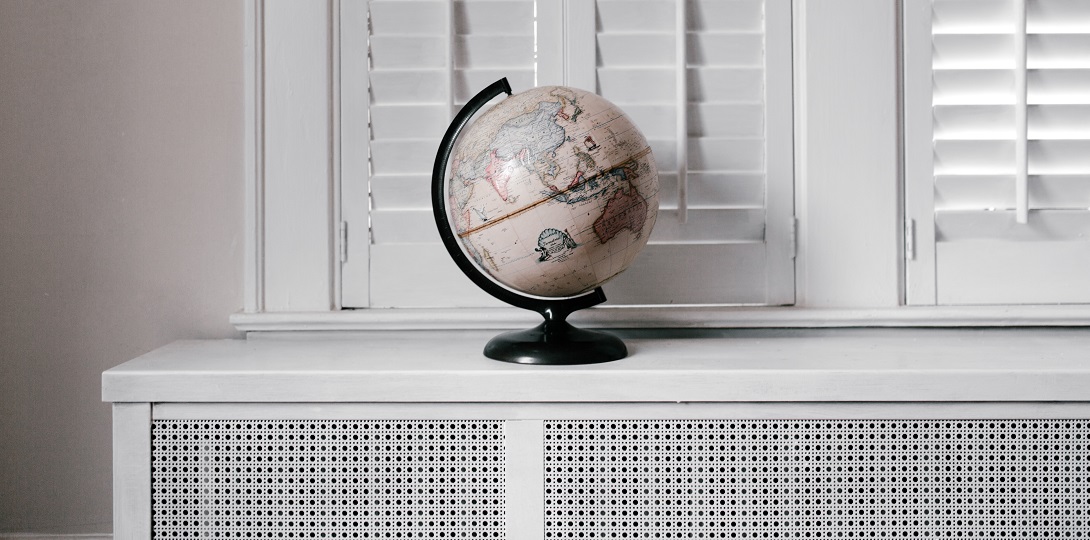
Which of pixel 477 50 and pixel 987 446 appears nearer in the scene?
pixel 987 446

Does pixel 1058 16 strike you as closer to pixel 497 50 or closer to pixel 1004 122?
pixel 1004 122

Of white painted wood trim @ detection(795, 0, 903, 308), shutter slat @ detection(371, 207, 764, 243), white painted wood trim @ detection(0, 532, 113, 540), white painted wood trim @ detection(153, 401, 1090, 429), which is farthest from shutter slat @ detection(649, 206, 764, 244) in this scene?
white painted wood trim @ detection(0, 532, 113, 540)

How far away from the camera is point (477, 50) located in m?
1.46

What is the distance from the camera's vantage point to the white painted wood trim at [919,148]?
1.45m

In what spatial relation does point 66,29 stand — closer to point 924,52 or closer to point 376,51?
point 376,51

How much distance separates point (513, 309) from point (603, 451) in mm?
418

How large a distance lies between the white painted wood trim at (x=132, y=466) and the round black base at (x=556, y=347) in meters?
0.54

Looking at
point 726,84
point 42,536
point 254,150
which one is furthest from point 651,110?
point 42,536

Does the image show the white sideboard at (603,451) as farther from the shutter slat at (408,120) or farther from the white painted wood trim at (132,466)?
the shutter slat at (408,120)

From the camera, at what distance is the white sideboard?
1104 mm

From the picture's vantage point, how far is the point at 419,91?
1463mm

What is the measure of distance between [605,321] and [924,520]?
62 centimetres

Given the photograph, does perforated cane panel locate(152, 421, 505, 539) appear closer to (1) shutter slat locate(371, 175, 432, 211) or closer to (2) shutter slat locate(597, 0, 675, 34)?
(1) shutter slat locate(371, 175, 432, 211)

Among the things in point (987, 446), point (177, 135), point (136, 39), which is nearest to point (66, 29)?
point (136, 39)
